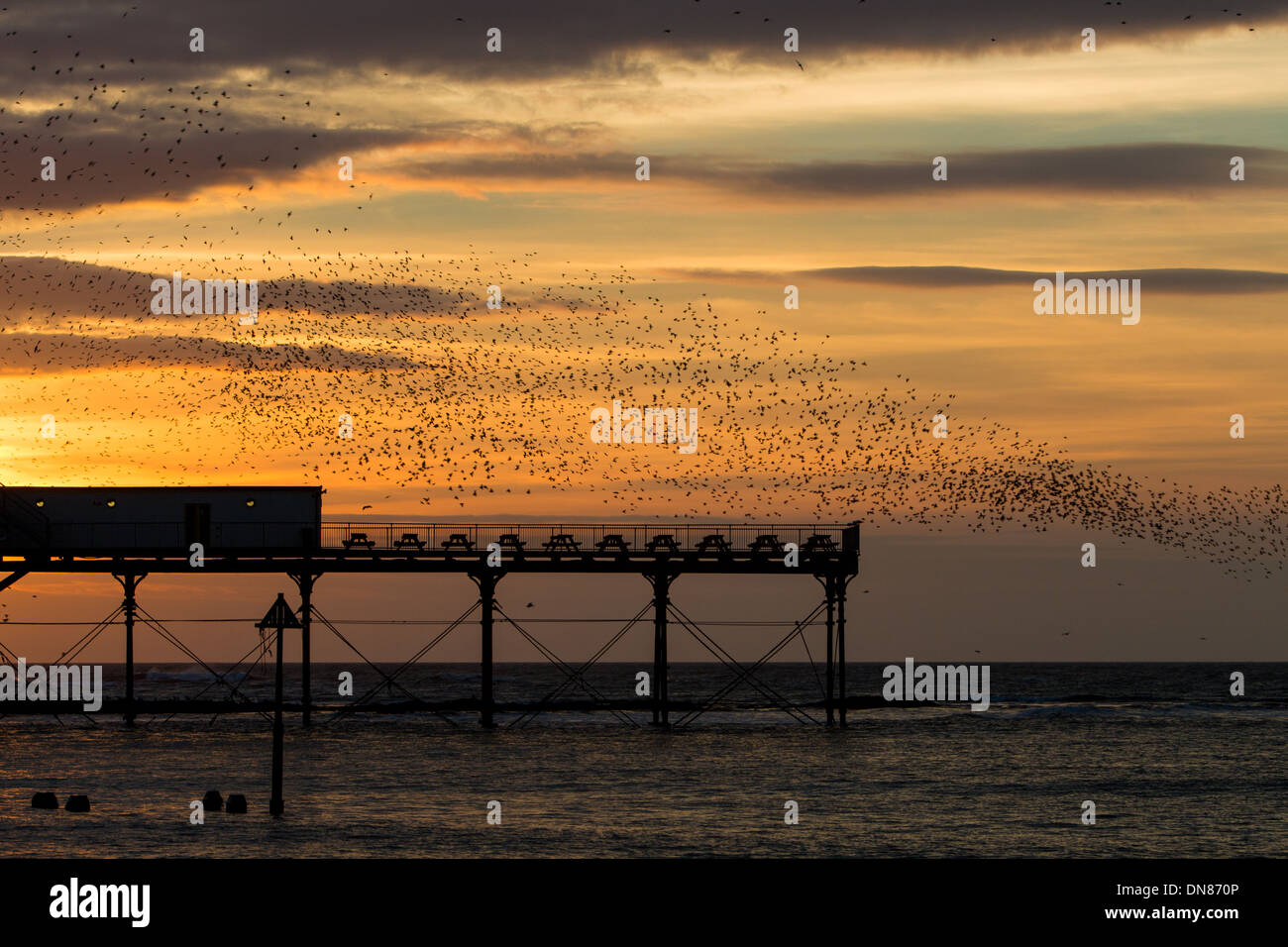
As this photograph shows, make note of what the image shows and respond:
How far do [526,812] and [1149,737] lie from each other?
4287cm

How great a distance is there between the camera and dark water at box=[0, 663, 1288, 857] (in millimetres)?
33594

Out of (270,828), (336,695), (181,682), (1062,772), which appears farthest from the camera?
(181,682)

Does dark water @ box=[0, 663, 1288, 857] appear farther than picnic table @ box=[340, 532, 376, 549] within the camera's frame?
No

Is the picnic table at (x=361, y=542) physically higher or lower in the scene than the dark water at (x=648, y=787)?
higher

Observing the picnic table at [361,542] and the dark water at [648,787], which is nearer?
the dark water at [648,787]

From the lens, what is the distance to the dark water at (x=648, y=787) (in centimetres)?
3359

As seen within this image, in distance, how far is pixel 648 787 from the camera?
43.5 meters

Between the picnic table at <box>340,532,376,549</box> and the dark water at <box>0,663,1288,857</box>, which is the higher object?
the picnic table at <box>340,532,376,549</box>

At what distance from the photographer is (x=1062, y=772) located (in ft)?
171
